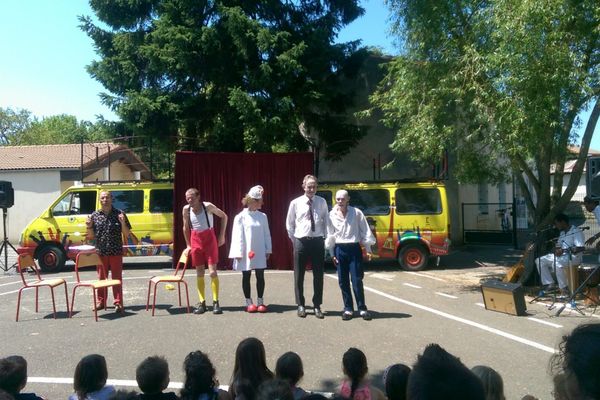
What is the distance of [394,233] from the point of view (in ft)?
47.3

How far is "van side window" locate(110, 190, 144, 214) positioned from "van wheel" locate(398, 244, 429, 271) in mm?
6783

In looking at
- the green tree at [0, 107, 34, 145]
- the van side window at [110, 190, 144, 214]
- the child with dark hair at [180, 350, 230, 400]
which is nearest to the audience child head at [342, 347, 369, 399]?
the child with dark hair at [180, 350, 230, 400]

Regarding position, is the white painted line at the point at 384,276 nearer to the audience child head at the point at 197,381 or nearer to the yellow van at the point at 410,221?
the yellow van at the point at 410,221

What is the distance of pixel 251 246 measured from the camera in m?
8.42

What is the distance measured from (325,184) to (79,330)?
838 cm

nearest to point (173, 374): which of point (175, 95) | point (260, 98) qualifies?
point (260, 98)

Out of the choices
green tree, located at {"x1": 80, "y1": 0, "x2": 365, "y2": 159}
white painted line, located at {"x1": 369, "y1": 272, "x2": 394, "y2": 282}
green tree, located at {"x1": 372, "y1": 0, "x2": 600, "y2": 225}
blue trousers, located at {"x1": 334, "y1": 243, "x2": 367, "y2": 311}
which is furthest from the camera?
green tree, located at {"x1": 80, "y1": 0, "x2": 365, "y2": 159}

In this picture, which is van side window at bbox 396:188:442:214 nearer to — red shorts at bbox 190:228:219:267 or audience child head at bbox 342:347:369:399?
red shorts at bbox 190:228:219:267

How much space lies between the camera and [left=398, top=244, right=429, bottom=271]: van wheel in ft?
47.2

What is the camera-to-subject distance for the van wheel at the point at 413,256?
566 inches

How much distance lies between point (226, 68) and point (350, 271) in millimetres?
10355

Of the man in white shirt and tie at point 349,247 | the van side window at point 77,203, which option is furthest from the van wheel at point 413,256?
the van side window at point 77,203

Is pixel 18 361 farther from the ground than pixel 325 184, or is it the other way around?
pixel 325 184

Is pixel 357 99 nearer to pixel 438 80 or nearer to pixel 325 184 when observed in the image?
pixel 325 184
